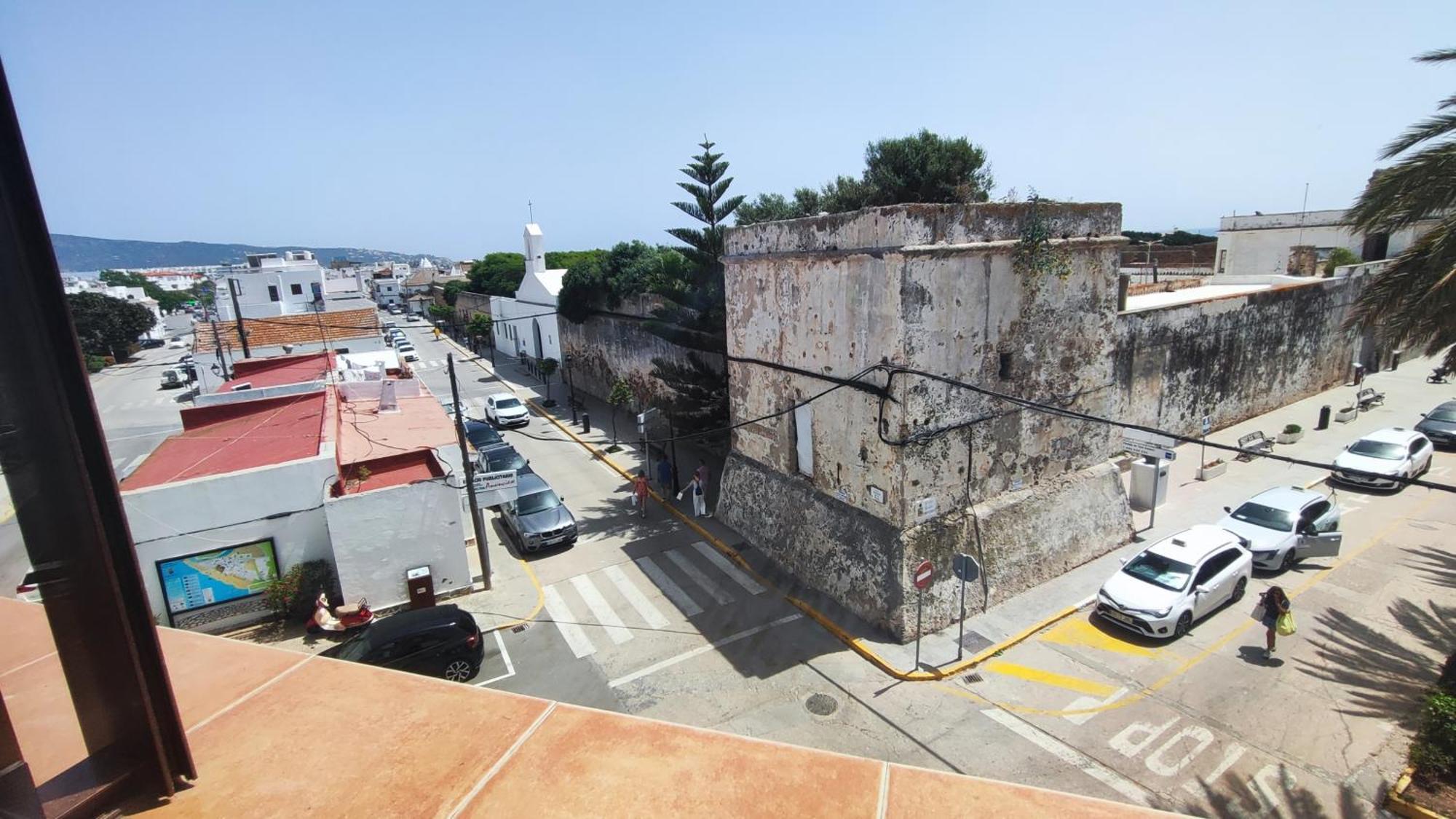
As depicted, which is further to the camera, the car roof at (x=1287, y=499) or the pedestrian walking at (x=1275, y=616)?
the car roof at (x=1287, y=499)

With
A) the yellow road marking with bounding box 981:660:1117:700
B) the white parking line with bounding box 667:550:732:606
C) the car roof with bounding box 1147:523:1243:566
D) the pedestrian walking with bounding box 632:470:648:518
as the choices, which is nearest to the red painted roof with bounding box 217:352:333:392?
the pedestrian walking with bounding box 632:470:648:518

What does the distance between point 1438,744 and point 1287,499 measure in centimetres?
704

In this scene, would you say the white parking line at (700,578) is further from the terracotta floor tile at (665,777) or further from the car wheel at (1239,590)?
the terracotta floor tile at (665,777)

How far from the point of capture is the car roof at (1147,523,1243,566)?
1134 cm

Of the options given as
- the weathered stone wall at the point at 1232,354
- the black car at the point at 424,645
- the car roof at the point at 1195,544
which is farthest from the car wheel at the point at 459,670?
the weathered stone wall at the point at 1232,354

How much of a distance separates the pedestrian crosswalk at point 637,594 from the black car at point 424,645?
1.67 m

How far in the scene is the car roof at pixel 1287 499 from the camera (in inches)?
520

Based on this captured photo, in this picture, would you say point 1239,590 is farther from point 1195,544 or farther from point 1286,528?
point 1286,528

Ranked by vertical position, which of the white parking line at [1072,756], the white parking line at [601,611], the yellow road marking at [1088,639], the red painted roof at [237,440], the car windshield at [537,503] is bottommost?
the yellow road marking at [1088,639]

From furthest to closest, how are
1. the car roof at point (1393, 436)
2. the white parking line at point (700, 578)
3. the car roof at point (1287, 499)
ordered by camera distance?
the car roof at point (1393, 436) < the car roof at point (1287, 499) < the white parking line at point (700, 578)

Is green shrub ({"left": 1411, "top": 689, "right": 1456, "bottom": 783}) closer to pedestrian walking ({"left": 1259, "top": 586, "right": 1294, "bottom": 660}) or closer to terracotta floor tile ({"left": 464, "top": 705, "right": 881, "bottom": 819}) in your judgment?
pedestrian walking ({"left": 1259, "top": 586, "right": 1294, "bottom": 660})

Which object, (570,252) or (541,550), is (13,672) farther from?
(570,252)

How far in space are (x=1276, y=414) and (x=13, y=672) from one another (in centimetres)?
2783

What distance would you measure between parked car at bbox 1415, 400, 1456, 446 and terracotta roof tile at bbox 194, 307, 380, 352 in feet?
127
